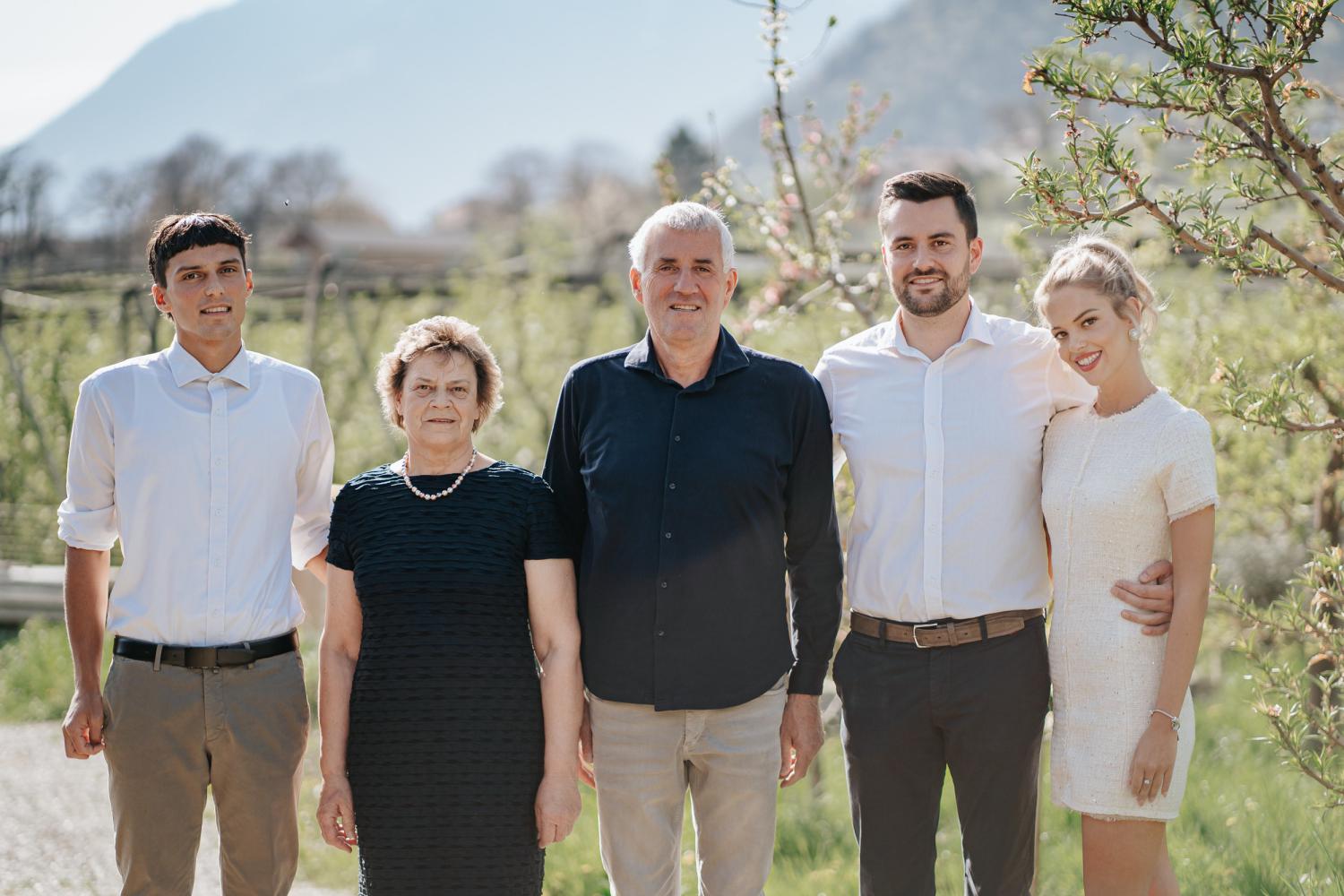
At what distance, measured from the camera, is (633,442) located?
9.96 feet

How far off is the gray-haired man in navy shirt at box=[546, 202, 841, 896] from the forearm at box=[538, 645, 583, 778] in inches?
4.2

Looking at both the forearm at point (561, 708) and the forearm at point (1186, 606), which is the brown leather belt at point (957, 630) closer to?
the forearm at point (1186, 606)

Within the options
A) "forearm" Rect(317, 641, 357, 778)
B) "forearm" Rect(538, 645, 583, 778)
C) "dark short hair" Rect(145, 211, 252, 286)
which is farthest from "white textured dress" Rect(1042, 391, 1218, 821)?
"dark short hair" Rect(145, 211, 252, 286)

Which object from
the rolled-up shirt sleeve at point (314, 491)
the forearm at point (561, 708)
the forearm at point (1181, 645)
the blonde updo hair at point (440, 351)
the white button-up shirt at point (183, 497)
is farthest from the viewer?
the rolled-up shirt sleeve at point (314, 491)

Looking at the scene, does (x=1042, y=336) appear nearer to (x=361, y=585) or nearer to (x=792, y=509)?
(x=792, y=509)

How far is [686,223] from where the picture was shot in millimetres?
3068

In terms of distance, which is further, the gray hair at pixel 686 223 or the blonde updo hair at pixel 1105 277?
the gray hair at pixel 686 223

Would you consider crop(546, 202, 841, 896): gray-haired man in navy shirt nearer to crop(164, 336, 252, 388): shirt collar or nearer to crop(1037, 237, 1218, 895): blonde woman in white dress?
crop(1037, 237, 1218, 895): blonde woman in white dress

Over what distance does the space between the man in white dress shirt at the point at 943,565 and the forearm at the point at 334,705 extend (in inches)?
46.4

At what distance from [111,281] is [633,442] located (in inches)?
448

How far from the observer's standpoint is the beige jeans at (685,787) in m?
3.02

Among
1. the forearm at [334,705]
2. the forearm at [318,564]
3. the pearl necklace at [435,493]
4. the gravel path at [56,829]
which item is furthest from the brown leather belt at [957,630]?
the gravel path at [56,829]

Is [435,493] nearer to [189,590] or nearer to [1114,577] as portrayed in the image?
[189,590]

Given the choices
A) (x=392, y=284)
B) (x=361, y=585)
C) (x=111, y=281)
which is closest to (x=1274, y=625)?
(x=361, y=585)
